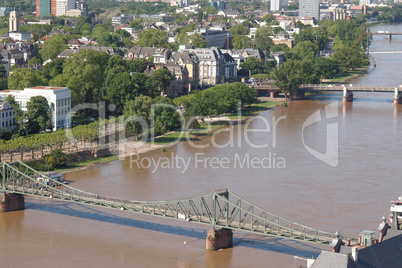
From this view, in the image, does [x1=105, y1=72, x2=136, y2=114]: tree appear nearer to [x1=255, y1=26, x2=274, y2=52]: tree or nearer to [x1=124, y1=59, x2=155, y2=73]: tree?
[x1=124, y1=59, x2=155, y2=73]: tree

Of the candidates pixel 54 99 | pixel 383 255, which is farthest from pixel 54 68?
pixel 383 255

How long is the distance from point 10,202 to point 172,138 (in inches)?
740

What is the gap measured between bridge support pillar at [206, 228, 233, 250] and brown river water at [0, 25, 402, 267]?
0.26 metres

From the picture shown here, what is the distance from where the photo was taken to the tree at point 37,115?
50.6 metres

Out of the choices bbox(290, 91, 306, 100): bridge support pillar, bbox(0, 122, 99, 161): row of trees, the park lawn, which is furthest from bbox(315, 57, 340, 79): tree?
bbox(0, 122, 99, 161): row of trees

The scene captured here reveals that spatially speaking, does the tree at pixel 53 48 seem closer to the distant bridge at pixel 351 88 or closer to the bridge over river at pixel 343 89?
the bridge over river at pixel 343 89

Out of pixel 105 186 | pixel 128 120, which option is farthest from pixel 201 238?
pixel 128 120

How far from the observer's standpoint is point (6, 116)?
49875 mm

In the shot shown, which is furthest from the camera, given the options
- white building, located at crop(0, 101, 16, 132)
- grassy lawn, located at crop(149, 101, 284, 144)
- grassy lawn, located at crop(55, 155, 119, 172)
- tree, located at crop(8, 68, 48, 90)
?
tree, located at crop(8, 68, 48, 90)

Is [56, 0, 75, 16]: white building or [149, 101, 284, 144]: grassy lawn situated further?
[56, 0, 75, 16]: white building

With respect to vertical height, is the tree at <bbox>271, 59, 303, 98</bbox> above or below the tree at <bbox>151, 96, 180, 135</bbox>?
above

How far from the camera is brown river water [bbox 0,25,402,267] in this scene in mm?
28672

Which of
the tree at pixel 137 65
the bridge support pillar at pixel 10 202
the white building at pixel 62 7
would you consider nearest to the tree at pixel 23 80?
the tree at pixel 137 65

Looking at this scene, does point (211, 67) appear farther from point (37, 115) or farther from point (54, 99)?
point (37, 115)
